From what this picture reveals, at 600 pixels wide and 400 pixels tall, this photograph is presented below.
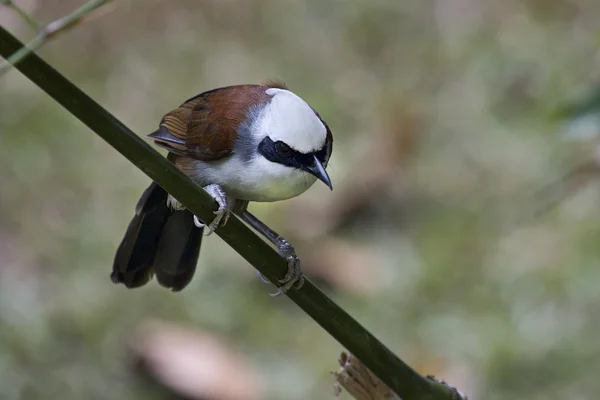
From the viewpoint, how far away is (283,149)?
1.71m

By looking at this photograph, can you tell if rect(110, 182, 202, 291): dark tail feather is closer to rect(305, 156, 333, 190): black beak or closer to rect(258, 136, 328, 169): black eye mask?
rect(258, 136, 328, 169): black eye mask

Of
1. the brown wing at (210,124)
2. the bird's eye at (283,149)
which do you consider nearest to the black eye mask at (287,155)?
the bird's eye at (283,149)

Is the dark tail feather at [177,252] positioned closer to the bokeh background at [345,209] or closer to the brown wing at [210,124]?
the brown wing at [210,124]

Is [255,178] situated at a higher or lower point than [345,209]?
Answer: lower

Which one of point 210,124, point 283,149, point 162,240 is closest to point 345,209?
point 162,240

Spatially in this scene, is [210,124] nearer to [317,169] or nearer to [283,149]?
[283,149]

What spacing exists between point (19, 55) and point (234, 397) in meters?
2.28

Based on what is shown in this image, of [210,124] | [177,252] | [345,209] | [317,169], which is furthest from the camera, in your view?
[345,209]

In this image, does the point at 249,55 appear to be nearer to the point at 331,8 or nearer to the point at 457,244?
the point at 331,8

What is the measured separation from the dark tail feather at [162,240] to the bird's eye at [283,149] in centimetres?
38

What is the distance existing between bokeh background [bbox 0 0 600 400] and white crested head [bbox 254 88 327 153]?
2.27ft

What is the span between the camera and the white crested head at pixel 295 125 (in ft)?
5.36

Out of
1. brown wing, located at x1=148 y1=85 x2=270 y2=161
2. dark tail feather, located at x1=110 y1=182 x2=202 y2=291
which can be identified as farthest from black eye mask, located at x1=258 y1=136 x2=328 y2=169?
dark tail feather, located at x1=110 y1=182 x2=202 y2=291

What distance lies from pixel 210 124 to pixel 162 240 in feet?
1.09
